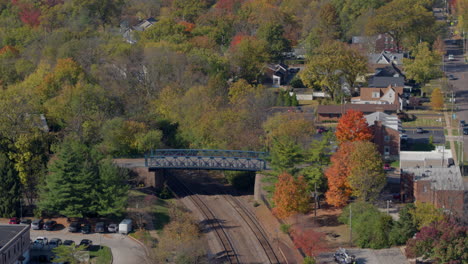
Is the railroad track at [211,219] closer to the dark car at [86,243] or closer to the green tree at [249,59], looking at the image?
the dark car at [86,243]

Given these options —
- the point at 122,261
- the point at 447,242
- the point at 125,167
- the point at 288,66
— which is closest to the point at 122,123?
the point at 125,167

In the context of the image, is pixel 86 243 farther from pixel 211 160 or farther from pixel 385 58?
pixel 385 58

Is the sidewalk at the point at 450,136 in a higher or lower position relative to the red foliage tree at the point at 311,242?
higher

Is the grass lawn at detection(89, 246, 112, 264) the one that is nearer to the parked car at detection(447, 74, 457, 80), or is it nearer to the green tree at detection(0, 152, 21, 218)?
the green tree at detection(0, 152, 21, 218)

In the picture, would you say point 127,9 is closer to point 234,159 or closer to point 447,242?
point 234,159

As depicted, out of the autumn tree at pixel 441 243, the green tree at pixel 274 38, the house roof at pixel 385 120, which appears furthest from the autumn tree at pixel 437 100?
the autumn tree at pixel 441 243
